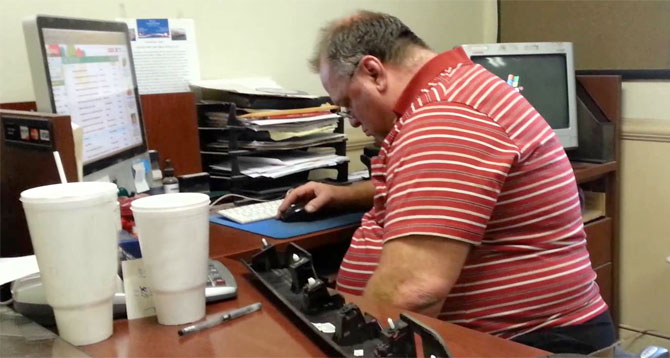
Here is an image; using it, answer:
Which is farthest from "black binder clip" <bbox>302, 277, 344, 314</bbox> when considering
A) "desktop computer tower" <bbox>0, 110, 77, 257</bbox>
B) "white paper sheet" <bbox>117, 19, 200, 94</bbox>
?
"white paper sheet" <bbox>117, 19, 200, 94</bbox>

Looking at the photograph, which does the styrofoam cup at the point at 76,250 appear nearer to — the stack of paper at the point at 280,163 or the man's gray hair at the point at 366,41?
the man's gray hair at the point at 366,41

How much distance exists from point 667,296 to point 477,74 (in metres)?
1.73

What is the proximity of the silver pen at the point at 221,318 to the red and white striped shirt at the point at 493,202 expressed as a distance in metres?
0.29

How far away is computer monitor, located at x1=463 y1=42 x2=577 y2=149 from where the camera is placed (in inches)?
93.1

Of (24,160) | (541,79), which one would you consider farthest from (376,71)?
(541,79)

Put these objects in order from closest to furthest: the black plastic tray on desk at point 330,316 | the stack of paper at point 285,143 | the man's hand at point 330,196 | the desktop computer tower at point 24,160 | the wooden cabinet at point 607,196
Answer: the black plastic tray on desk at point 330,316 → the desktop computer tower at point 24,160 → the man's hand at point 330,196 → the stack of paper at point 285,143 → the wooden cabinet at point 607,196

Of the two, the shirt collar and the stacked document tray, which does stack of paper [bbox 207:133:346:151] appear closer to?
the stacked document tray

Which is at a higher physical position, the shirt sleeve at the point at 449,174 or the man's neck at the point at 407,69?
the man's neck at the point at 407,69

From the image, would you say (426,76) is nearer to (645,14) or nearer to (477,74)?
(477,74)

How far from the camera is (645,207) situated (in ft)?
8.49

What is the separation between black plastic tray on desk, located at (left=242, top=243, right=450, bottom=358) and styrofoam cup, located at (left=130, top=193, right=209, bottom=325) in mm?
142

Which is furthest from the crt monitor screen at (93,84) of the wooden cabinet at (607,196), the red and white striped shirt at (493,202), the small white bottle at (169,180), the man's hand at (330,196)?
the wooden cabinet at (607,196)

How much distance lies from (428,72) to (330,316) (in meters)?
0.62

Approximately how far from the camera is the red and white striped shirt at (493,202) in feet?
3.72
